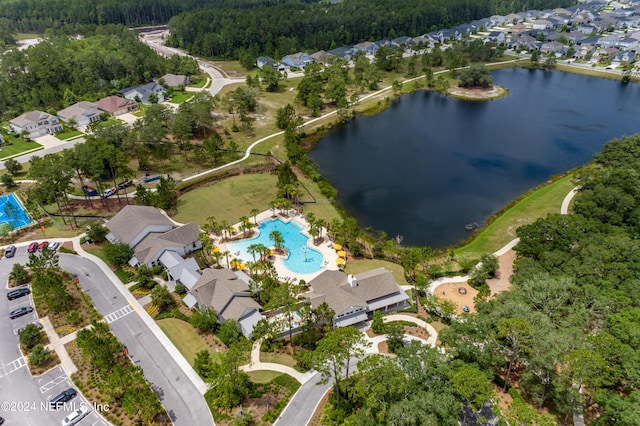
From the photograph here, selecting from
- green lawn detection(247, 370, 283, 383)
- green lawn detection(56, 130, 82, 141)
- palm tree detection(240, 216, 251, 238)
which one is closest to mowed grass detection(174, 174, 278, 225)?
palm tree detection(240, 216, 251, 238)

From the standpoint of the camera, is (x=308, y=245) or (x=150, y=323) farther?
(x=308, y=245)

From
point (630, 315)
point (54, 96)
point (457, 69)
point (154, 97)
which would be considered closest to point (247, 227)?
point (630, 315)

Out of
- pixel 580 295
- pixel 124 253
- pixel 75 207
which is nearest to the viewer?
pixel 580 295

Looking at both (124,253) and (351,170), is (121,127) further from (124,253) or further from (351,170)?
(351,170)

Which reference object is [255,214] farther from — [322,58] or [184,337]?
[322,58]

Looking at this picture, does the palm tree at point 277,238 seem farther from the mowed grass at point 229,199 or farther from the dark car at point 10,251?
the dark car at point 10,251

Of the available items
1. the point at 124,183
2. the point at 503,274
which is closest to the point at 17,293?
the point at 124,183

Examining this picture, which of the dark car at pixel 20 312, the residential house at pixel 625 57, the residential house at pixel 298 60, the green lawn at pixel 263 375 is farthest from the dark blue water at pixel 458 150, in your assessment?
the dark car at pixel 20 312
